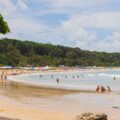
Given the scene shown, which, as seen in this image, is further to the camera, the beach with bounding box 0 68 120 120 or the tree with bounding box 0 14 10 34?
the beach with bounding box 0 68 120 120

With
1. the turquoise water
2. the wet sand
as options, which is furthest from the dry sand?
the turquoise water

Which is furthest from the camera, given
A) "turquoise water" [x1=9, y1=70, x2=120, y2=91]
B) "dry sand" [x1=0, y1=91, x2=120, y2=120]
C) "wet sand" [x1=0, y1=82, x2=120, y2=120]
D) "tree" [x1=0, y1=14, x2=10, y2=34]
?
"turquoise water" [x1=9, y1=70, x2=120, y2=91]

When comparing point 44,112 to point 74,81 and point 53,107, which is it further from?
point 74,81

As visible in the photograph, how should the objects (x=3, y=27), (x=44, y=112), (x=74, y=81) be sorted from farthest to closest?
(x=74, y=81), (x=44, y=112), (x=3, y=27)

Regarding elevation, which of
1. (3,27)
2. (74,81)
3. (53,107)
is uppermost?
(3,27)

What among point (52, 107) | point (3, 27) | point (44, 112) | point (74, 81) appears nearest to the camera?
point (3, 27)

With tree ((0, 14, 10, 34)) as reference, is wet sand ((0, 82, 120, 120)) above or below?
below

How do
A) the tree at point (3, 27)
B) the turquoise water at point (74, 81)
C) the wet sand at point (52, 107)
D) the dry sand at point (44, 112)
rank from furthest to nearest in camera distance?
the turquoise water at point (74, 81), the wet sand at point (52, 107), the dry sand at point (44, 112), the tree at point (3, 27)

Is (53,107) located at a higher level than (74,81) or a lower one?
higher

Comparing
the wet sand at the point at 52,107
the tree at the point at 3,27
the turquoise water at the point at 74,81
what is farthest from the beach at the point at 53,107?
the turquoise water at the point at 74,81

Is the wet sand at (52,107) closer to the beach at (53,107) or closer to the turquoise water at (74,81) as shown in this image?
the beach at (53,107)

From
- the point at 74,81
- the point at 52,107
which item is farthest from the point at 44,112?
the point at 74,81

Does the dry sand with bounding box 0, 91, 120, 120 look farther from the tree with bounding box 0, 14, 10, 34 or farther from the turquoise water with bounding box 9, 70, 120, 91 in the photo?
the turquoise water with bounding box 9, 70, 120, 91

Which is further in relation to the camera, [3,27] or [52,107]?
[52,107]
